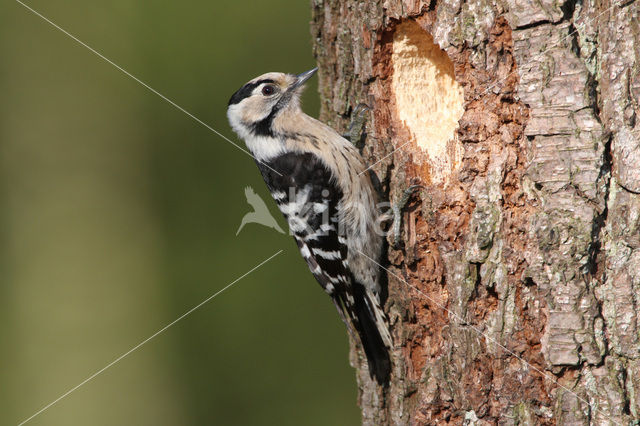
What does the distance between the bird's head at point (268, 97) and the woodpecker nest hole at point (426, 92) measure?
0.89 meters

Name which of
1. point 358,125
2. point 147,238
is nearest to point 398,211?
point 358,125

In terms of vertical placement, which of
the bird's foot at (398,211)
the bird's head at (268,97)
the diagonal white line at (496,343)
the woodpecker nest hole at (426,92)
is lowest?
the diagonal white line at (496,343)

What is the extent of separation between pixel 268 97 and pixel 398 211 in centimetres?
126

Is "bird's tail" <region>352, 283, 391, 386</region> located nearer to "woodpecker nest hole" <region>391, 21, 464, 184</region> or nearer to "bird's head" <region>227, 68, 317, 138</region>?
"woodpecker nest hole" <region>391, 21, 464, 184</region>

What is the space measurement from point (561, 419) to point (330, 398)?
372 cm

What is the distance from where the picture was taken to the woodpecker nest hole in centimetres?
301

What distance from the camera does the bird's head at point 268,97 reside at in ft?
12.8

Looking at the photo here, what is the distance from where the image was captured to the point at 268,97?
3.92 meters

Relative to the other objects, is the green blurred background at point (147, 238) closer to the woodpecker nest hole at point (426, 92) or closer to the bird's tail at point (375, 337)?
the bird's tail at point (375, 337)

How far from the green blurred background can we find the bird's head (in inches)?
70.5

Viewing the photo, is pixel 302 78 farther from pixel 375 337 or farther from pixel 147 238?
pixel 147 238

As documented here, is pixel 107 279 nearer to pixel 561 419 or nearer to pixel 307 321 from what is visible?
pixel 307 321

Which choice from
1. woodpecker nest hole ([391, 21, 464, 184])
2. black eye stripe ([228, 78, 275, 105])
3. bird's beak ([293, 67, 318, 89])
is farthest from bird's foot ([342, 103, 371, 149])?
black eye stripe ([228, 78, 275, 105])

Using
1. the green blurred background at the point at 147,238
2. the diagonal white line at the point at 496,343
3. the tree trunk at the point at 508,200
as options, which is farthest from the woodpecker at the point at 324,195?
the green blurred background at the point at 147,238
